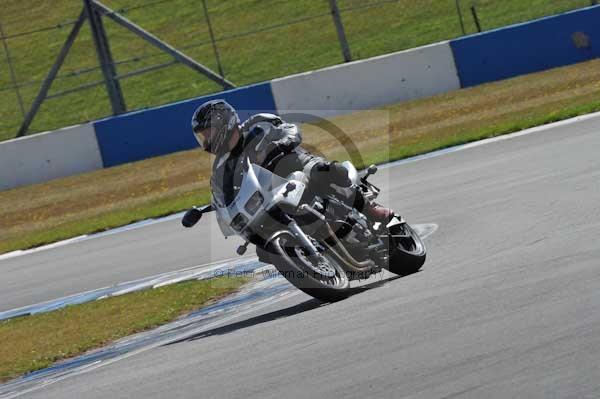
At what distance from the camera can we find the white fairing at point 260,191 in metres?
8.72

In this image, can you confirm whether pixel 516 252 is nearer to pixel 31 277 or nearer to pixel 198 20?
pixel 31 277

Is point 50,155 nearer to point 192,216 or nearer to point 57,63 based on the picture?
point 57,63

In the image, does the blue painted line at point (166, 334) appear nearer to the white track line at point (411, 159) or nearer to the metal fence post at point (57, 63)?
the white track line at point (411, 159)

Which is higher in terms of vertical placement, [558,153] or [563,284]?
[563,284]

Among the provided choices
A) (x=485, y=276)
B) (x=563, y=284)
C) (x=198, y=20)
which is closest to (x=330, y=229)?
(x=485, y=276)

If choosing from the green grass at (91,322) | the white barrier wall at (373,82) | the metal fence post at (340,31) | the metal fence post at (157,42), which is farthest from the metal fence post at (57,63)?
the green grass at (91,322)

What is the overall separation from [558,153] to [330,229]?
5.55 meters

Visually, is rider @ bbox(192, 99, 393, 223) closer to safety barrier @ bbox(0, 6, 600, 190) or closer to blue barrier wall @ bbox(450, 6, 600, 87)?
safety barrier @ bbox(0, 6, 600, 190)

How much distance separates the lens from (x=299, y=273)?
849cm

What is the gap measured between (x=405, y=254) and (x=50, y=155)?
1337 cm

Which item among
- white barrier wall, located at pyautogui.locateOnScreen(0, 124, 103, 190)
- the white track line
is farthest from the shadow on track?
white barrier wall, located at pyautogui.locateOnScreen(0, 124, 103, 190)

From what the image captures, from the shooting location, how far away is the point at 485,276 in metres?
8.30

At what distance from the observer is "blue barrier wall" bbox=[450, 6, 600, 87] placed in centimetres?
2164

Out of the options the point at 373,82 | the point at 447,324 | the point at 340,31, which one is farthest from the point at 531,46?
the point at 447,324
